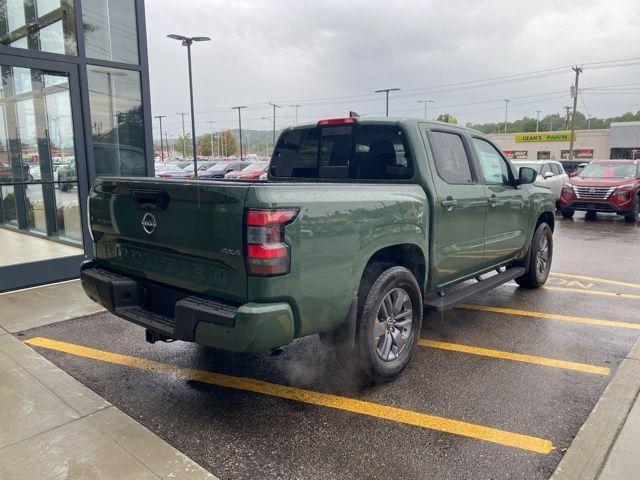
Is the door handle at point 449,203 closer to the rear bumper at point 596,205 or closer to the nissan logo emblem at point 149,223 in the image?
the nissan logo emblem at point 149,223

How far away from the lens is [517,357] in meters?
4.38

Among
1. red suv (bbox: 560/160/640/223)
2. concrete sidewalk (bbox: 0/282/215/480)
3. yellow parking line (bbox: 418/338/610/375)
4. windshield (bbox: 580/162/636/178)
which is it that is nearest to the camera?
concrete sidewalk (bbox: 0/282/215/480)

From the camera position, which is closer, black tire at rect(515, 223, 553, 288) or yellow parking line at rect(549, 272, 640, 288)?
black tire at rect(515, 223, 553, 288)

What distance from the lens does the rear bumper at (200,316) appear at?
2.84 meters

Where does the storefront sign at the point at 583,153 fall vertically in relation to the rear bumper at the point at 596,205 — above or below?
above

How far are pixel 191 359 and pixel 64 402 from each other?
1.07m

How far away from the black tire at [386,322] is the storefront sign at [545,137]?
58856 mm

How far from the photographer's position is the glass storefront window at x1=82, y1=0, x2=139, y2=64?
677 cm

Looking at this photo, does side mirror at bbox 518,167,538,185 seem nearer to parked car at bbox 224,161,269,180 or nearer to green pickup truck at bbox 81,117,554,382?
green pickup truck at bbox 81,117,554,382

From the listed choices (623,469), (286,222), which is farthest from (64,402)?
(623,469)

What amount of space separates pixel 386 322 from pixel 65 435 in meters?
2.22

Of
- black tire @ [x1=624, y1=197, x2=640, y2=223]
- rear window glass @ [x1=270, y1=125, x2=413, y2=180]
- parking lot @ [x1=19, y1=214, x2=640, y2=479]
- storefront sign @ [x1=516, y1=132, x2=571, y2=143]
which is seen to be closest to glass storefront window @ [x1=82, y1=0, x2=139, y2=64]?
rear window glass @ [x1=270, y1=125, x2=413, y2=180]

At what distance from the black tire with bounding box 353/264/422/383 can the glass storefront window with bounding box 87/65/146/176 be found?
500cm

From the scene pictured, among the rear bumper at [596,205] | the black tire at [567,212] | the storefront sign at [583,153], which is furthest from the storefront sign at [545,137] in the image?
the rear bumper at [596,205]
